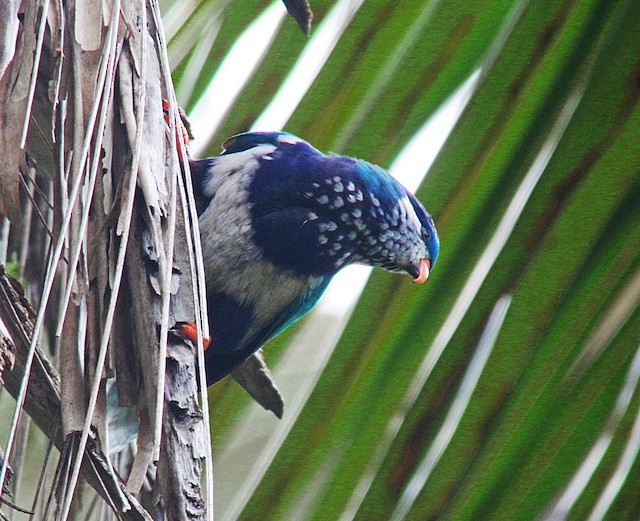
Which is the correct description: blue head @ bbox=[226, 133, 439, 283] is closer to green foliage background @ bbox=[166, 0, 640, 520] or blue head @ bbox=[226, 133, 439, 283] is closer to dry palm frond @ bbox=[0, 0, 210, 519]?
green foliage background @ bbox=[166, 0, 640, 520]

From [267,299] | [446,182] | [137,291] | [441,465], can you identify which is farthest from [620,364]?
[137,291]

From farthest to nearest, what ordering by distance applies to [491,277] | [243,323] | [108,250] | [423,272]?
[243,323] < [423,272] < [491,277] < [108,250]

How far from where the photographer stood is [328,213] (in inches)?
60.4

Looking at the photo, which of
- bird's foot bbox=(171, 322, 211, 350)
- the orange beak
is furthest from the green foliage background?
bird's foot bbox=(171, 322, 211, 350)

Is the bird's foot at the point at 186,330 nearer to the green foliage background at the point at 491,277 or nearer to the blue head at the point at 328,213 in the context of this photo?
the green foliage background at the point at 491,277

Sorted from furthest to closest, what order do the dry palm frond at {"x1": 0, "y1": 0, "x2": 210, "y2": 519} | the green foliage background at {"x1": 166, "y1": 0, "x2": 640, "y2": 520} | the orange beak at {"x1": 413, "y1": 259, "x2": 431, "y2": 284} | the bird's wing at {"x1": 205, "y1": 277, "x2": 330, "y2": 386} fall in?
the bird's wing at {"x1": 205, "y1": 277, "x2": 330, "y2": 386} < the orange beak at {"x1": 413, "y1": 259, "x2": 431, "y2": 284} < the green foliage background at {"x1": 166, "y1": 0, "x2": 640, "y2": 520} < the dry palm frond at {"x1": 0, "y1": 0, "x2": 210, "y2": 519}

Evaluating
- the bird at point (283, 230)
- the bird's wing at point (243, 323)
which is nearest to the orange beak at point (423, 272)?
the bird at point (283, 230)

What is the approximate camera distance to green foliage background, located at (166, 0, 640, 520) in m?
1.19

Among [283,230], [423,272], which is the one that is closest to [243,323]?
[283,230]

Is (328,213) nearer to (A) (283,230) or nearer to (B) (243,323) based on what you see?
(A) (283,230)

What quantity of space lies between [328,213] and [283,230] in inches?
3.9

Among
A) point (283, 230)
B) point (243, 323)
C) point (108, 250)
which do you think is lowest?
point (243, 323)

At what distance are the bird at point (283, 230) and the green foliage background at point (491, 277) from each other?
0.09m

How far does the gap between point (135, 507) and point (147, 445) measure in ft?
0.14
